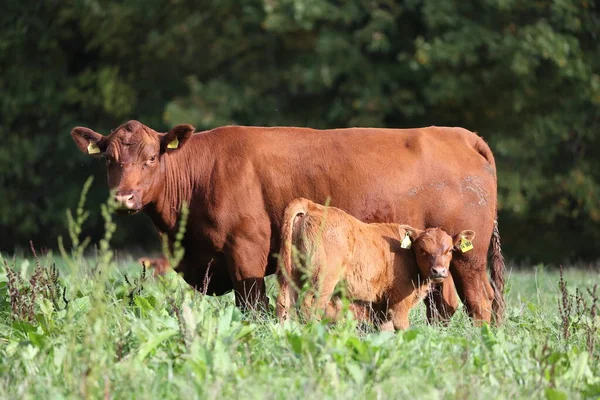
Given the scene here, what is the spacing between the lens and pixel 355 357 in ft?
18.3

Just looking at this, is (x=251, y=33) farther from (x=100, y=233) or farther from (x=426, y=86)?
(x=100, y=233)

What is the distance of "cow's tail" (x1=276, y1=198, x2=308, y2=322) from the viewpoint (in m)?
7.21

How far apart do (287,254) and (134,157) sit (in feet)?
4.95

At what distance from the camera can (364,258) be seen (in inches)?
293

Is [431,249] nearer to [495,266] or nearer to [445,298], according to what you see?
[445,298]

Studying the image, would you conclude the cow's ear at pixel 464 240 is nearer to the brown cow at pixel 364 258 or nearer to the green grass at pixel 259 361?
the brown cow at pixel 364 258

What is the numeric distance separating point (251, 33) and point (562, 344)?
1627cm

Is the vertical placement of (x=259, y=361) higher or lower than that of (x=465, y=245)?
higher

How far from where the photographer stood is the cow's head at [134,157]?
7.66m

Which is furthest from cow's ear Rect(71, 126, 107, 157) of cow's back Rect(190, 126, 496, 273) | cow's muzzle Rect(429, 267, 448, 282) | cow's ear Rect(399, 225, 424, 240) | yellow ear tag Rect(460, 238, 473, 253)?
yellow ear tag Rect(460, 238, 473, 253)

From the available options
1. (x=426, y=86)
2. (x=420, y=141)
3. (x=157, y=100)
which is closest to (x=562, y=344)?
(x=420, y=141)

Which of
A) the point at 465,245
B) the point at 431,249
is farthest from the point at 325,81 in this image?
the point at 431,249

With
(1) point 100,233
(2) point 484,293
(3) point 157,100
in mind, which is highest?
(2) point 484,293

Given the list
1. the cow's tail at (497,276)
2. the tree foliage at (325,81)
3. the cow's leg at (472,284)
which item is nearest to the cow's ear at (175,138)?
the cow's leg at (472,284)
